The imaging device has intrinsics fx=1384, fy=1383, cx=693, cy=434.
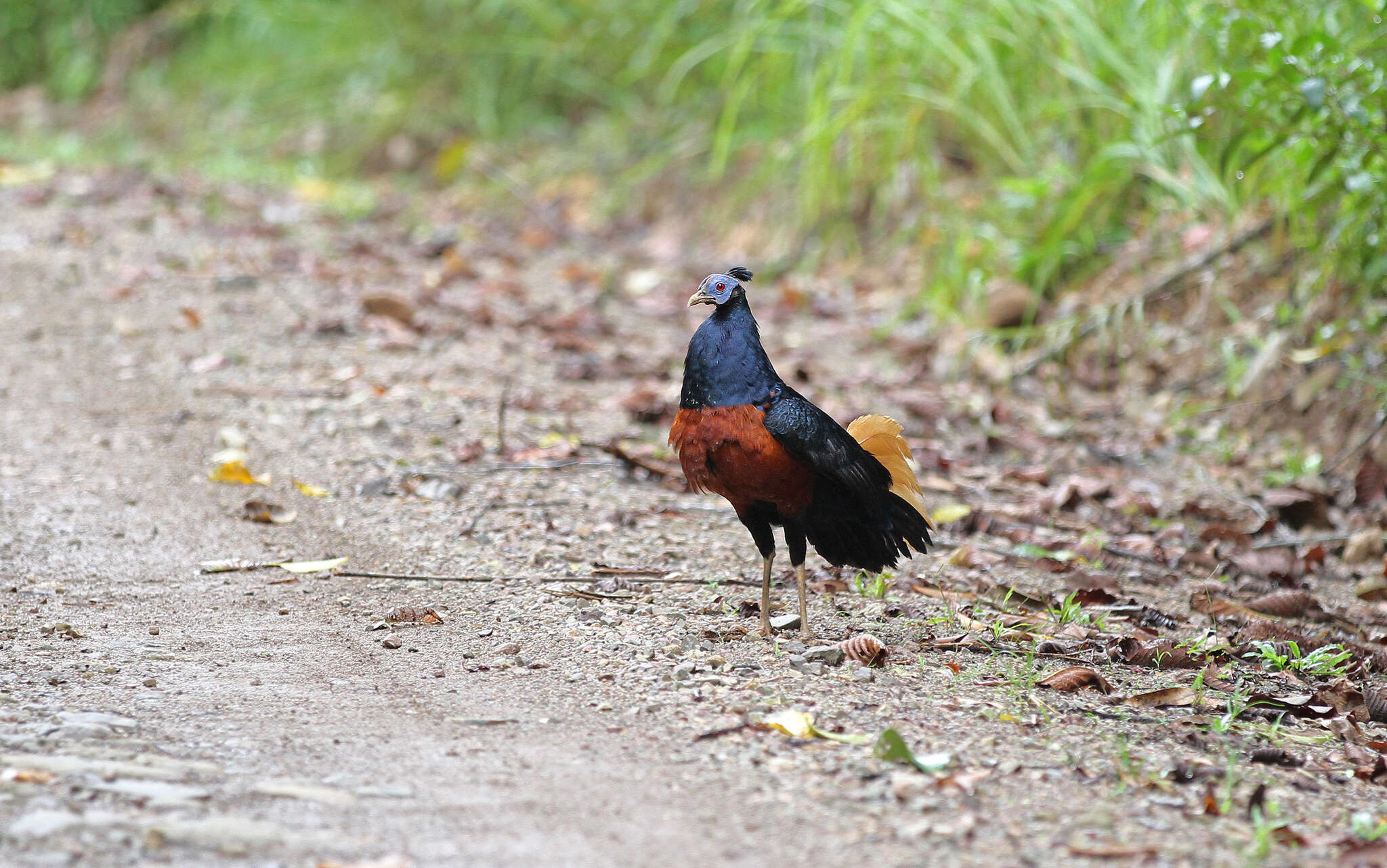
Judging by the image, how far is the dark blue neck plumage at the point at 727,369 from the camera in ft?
8.90

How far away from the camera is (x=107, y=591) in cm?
306

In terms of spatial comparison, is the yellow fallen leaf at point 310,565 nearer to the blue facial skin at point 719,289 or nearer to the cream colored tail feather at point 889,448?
the blue facial skin at point 719,289

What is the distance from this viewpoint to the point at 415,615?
2.93 m

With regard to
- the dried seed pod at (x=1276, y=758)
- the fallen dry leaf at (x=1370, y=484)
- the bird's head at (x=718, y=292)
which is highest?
the bird's head at (x=718, y=292)

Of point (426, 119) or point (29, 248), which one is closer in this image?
point (29, 248)

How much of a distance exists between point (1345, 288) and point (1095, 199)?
4.13 ft

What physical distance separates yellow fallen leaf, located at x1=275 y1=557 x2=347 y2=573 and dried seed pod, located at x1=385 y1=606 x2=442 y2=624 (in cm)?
34

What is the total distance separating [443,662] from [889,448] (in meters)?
1.05

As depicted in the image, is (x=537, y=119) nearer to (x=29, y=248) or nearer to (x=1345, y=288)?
(x=29, y=248)

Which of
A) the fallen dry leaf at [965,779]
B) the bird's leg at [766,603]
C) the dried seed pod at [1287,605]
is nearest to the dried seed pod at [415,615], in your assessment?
the bird's leg at [766,603]

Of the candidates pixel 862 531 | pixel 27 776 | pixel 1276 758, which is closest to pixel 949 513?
pixel 862 531

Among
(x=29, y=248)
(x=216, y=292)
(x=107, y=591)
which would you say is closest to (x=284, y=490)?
(x=107, y=591)

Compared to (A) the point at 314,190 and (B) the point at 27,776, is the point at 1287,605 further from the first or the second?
(A) the point at 314,190

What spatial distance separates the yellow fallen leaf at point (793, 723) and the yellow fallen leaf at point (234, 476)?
1986 mm
